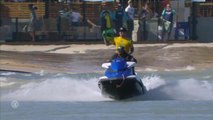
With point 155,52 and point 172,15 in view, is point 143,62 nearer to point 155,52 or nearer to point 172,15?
point 155,52

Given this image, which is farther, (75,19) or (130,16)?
(75,19)

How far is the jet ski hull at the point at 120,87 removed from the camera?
17531 mm

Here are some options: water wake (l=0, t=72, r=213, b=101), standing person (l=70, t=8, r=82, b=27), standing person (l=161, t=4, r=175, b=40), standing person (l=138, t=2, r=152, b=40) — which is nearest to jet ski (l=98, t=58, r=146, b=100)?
water wake (l=0, t=72, r=213, b=101)

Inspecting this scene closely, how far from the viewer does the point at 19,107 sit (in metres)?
16.7

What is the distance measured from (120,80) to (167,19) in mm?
17734

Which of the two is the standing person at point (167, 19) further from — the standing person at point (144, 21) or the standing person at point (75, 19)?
the standing person at point (75, 19)

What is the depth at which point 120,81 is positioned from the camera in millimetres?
17531

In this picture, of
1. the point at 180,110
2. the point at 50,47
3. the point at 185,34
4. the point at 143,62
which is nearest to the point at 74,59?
the point at 143,62

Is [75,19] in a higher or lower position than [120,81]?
higher

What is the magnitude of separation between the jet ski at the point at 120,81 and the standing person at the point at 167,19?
17125 millimetres

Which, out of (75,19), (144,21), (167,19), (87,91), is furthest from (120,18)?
(87,91)

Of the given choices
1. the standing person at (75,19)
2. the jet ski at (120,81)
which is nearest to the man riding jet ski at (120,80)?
the jet ski at (120,81)

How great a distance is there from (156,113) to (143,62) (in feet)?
43.2

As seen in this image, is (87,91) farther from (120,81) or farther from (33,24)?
(33,24)
